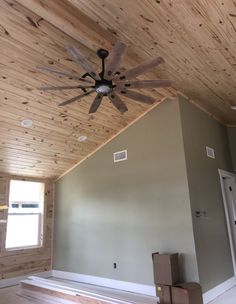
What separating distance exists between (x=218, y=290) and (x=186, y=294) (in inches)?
49.6

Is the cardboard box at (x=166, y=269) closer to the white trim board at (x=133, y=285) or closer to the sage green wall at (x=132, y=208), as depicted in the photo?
the sage green wall at (x=132, y=208)

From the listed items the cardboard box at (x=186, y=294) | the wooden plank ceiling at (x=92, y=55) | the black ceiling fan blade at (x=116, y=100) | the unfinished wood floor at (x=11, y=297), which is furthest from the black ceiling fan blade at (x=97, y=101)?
the unfinished wood floor at (x=11, y=297)

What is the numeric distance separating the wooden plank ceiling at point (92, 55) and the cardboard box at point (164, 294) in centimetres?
313

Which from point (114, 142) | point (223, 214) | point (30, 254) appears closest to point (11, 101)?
point (114, 142)

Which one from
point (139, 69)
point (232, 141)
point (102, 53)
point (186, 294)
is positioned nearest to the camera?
point (139, 69)

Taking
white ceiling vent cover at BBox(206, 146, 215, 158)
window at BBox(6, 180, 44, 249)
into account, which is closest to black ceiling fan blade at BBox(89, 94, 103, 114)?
white ceiling vent cover at BBox(206, 146, 215, 158)

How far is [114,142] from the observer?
5625 millimetres

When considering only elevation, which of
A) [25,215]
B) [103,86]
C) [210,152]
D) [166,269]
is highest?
[103,86]

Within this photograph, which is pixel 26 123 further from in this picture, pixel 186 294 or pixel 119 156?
pixel 186 294

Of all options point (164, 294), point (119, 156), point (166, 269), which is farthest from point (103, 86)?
point (164, 294)

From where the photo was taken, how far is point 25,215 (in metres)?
6.05

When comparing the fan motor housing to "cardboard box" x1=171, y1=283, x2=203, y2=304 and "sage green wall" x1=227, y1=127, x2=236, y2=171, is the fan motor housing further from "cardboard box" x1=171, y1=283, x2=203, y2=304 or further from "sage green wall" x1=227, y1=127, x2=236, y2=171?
"sage green wall" x1=227, y1=127, x2=236, y2=171

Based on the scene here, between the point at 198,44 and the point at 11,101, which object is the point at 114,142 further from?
the point at 198,44

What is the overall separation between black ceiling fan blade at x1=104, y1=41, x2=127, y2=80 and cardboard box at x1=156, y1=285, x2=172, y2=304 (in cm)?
300
